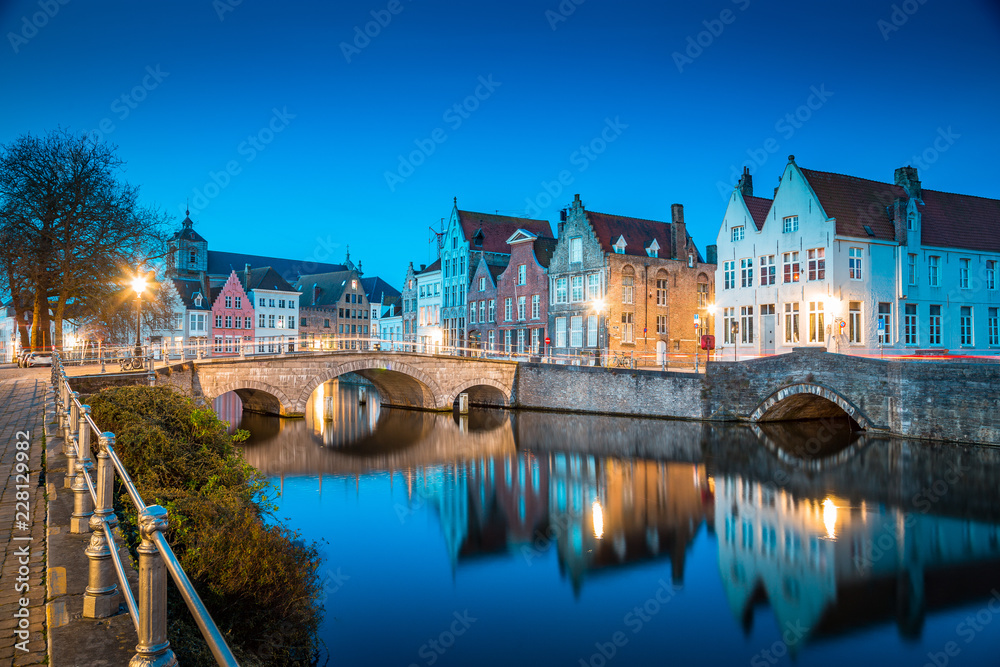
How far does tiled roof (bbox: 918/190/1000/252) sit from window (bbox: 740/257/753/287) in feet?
26.8

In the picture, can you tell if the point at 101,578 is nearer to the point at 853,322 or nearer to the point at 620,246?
the point at 853,322

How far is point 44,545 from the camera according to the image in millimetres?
6285

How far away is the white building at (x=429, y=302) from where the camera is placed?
204 ft

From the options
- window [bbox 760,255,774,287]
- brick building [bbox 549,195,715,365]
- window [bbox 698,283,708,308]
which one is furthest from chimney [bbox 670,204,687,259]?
window [bbox 760,255,774,287]

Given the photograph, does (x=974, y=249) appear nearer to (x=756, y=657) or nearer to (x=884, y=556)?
(x=884, y=556)

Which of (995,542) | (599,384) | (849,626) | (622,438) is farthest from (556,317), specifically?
(849,626)

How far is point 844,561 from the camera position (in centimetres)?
1437

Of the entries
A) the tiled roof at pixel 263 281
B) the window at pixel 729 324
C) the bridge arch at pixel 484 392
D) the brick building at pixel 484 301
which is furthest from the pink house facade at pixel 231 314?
the window at pixel 729 324

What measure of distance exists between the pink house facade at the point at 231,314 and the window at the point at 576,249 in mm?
35592

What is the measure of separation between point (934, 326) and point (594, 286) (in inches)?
732

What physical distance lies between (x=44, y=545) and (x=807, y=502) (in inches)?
713

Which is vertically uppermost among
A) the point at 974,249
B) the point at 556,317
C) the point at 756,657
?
the point at 974,249

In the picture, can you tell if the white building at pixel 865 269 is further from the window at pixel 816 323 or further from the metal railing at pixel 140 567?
the metal railing at pixel 140 567

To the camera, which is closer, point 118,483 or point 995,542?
point 118,483
